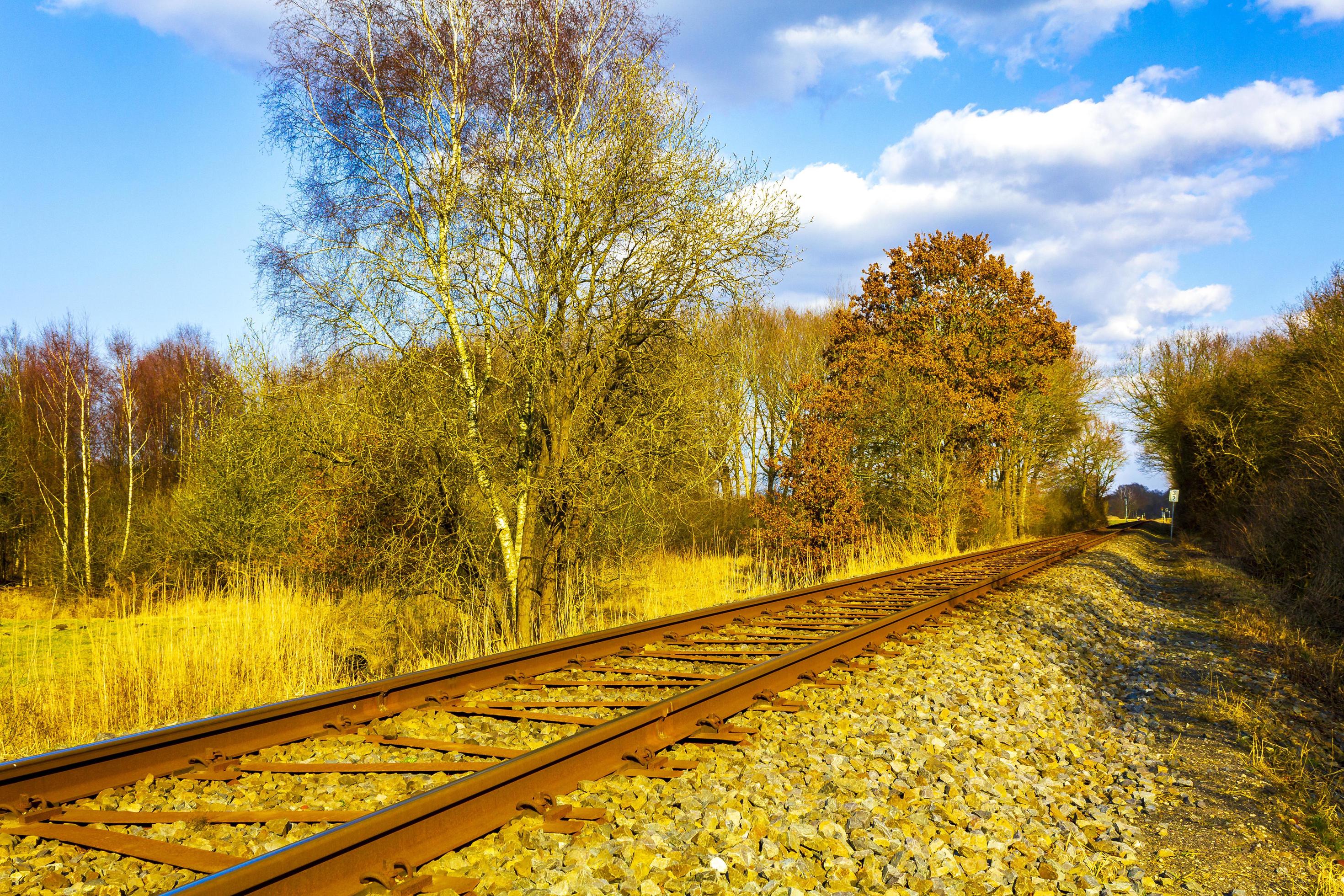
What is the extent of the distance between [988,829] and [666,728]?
5.35 feet

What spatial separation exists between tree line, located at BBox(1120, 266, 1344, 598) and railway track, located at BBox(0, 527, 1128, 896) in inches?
404

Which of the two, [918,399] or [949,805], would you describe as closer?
[949,805]

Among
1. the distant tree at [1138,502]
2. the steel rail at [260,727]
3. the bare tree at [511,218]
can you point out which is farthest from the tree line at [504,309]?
the distant tree at [1138,502]

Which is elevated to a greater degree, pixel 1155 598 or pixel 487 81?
pixel 487 81

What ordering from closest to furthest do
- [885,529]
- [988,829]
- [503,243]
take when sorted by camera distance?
1. [988,829]
2. [503,243]
3. [885,529]

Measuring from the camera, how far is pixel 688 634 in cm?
748

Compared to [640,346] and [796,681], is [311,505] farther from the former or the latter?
[796,681]

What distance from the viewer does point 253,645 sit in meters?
7.46

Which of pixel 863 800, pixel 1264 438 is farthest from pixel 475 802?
pixel 1264 438

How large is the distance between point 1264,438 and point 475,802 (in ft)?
101

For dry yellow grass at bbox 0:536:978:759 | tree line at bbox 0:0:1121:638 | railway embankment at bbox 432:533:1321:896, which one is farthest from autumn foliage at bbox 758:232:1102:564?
railway embankment at bbox 432:533:1321:896

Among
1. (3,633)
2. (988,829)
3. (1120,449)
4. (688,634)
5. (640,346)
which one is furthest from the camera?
(1120,449)

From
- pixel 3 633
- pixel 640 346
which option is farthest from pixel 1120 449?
pixel 3 633

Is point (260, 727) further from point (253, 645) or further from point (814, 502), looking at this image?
point (814, 502)
